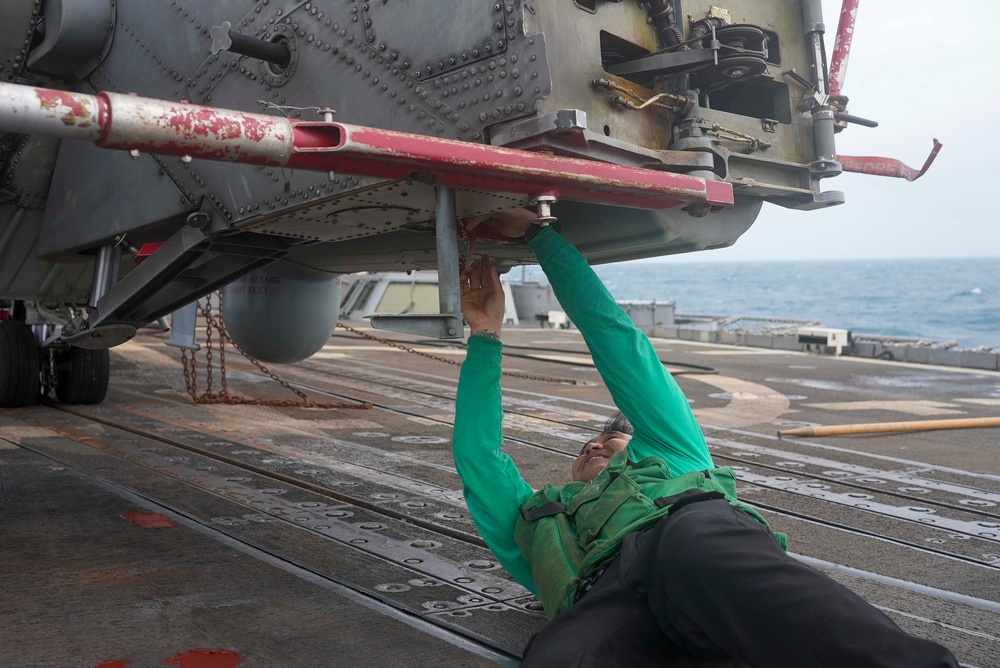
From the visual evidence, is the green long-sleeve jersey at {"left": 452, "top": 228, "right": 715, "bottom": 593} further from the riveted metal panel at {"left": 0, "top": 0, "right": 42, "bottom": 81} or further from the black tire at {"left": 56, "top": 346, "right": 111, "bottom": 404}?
the black tire at {"left": 56, "top": 346, "right": 111, "bottom": 404}

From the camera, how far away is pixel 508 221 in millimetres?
3748

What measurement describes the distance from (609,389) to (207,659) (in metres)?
1.68

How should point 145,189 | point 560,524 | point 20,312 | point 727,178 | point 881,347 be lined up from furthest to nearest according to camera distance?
point 881,347 < point 20,312 < point 145,189 < point 727,178 < point 560,524

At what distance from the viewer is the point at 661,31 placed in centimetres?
377

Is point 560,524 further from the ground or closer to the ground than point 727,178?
closer to the ground

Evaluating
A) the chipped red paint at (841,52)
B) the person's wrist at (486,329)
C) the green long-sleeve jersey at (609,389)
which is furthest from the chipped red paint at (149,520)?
the chipped red paint at (841,52)

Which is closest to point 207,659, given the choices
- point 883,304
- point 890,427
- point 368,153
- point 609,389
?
point 609,389

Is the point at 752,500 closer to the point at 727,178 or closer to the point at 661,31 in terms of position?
the point at 727,178

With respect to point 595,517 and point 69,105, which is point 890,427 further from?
point 69,105

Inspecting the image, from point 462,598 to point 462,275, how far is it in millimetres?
1382

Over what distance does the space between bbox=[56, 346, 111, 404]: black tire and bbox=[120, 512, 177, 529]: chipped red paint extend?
4578mm

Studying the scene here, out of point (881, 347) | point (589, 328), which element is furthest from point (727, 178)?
point (881, 347)

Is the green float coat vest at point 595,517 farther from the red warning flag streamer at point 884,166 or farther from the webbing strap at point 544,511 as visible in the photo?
the red warning flag streamer at point 884,166

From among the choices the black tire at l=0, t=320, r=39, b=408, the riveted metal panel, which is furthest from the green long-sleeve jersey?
the black tire at l=0, t=320, r=39, b=408
